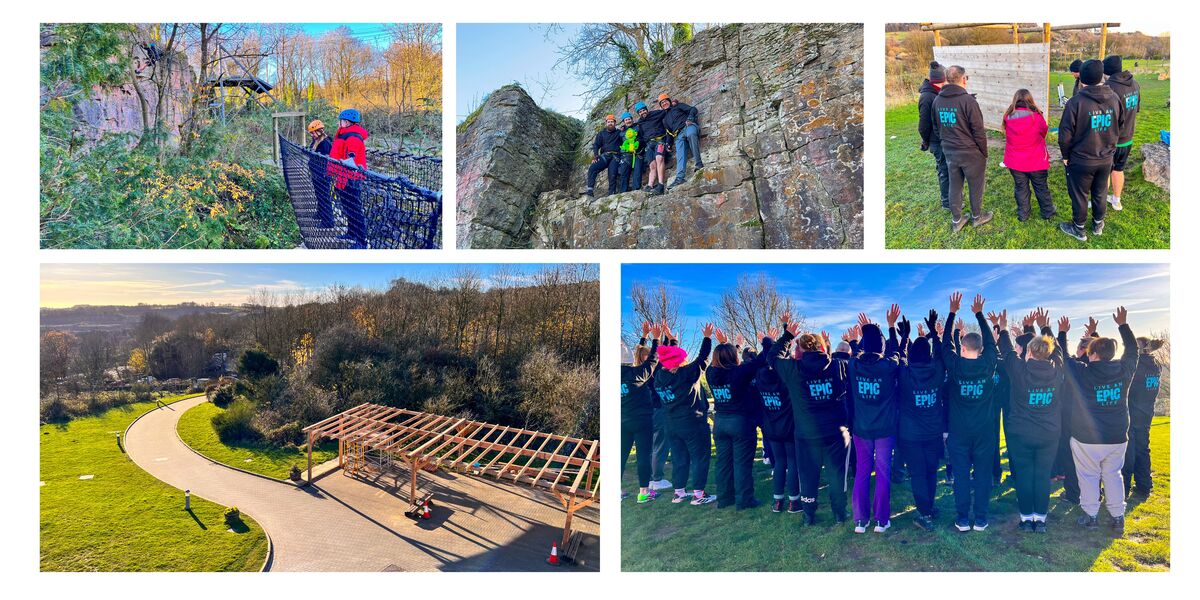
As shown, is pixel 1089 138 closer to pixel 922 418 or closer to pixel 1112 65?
pixel 1112 65

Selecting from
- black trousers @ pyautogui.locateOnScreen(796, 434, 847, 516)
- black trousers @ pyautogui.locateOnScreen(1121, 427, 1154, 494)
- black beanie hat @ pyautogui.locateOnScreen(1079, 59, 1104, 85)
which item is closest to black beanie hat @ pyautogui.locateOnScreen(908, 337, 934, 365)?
black trousers @ pyautogui.locateOnScreen(796, 434, 847, 516)

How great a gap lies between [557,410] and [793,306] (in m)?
2.76

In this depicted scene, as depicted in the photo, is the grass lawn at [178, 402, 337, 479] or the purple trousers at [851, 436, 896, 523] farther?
the grass lawn at [178, 402, 337, 479]

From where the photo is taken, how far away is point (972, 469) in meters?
4.95

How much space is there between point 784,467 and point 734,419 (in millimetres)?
647

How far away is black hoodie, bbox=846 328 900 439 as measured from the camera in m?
4.82

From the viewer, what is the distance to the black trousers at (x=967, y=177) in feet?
17.6

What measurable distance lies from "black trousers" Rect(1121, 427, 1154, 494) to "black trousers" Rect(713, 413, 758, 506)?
11.1 feet

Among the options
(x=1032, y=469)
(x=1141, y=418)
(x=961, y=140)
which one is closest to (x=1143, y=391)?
(x=1141, y=418)

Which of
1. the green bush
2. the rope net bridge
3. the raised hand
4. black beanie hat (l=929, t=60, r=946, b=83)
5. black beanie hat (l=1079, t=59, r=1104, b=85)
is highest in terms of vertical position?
black beanie hat (l=929, t=60, r=946, b=83)

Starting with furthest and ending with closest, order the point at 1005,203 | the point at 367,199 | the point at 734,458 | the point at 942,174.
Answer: the point at 367,199 → the point at 942,174 → the point at 1005,203 → the point at 734,458

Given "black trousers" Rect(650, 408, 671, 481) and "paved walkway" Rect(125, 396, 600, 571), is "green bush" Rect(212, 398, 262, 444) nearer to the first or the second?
"paved walkway" Rect(125, 396, 600, 571)

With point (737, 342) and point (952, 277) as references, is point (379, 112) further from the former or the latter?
point (952, 277)
